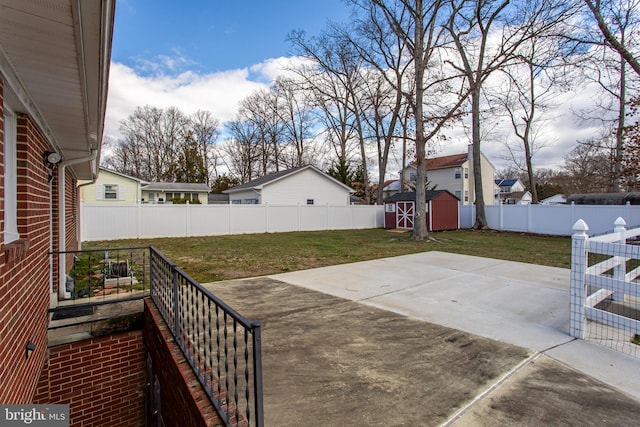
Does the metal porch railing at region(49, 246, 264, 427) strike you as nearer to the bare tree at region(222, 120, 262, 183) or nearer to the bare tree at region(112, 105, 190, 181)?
the bare tree at region(222, 120, 262, 183)

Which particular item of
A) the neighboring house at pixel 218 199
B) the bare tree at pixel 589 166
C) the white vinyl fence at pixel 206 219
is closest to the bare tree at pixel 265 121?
the neighboring house at pixel 218 199

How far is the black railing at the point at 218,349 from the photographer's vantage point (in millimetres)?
1695

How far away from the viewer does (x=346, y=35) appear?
17.4 m

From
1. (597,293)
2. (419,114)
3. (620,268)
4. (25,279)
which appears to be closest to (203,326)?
(25,279)

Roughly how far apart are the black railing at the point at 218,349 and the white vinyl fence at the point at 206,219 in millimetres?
11121

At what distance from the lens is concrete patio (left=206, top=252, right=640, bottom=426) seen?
7.23ft

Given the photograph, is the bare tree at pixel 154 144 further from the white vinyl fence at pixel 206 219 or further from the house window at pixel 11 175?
the house window at pixel 11 175

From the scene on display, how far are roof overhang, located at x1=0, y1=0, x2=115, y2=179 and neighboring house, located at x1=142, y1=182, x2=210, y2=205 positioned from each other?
24.5 m

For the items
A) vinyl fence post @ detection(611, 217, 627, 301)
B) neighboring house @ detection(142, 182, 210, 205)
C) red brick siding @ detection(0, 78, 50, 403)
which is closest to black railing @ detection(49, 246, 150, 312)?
red brick siding @ detection(0, 78, 50, 403)

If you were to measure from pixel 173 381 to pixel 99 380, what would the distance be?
1.93 meters

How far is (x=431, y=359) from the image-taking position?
2.99 m

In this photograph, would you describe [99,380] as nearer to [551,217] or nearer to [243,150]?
[551,217]

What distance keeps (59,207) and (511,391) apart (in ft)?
21.1

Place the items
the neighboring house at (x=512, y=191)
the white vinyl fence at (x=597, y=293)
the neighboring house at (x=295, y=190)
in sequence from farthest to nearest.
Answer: the neighboring house at (x=512, y=191)
the neighboring house at (x=295, y=190)
the white vinyl fence at (x=597, y=293)
